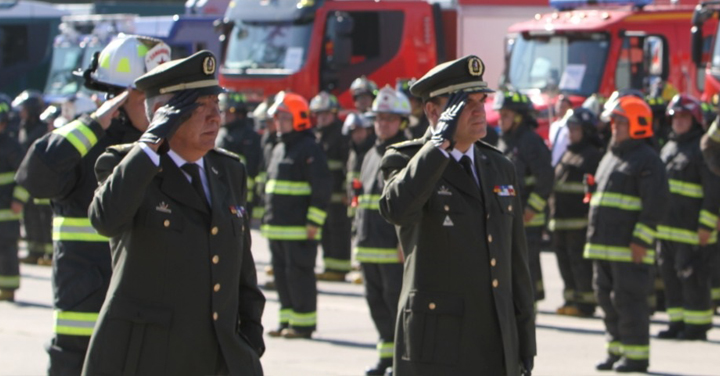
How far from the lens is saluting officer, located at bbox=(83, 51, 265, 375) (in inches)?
189

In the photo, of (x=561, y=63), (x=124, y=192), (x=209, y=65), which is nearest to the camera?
(x=124, y=192)

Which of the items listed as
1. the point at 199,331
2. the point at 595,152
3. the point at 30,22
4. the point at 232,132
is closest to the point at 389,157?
the point at 199,331

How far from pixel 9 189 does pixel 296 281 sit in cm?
413

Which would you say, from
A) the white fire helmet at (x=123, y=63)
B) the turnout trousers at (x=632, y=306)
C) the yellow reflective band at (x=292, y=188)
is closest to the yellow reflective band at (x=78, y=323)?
the white fire helmet at (x=123, y=63)

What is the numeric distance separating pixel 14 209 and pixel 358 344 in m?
4.57

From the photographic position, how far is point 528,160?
1228cm

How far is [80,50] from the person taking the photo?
87.4 feet

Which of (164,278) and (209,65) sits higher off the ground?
(209,65)

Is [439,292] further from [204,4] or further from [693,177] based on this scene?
[204,4]

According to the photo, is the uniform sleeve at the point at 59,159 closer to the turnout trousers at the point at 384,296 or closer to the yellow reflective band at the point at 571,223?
the turnout trousers at the point at 384,296

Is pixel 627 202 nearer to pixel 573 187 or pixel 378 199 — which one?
pixel 378 199

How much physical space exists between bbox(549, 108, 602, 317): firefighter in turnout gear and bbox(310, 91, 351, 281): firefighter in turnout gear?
126 inches

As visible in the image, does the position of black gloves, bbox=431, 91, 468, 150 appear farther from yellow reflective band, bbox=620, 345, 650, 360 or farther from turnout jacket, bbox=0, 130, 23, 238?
turnout jacket, bbox=0, 130, 23, 238

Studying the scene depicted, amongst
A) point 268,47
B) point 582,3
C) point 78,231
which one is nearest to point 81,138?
point 78,231
